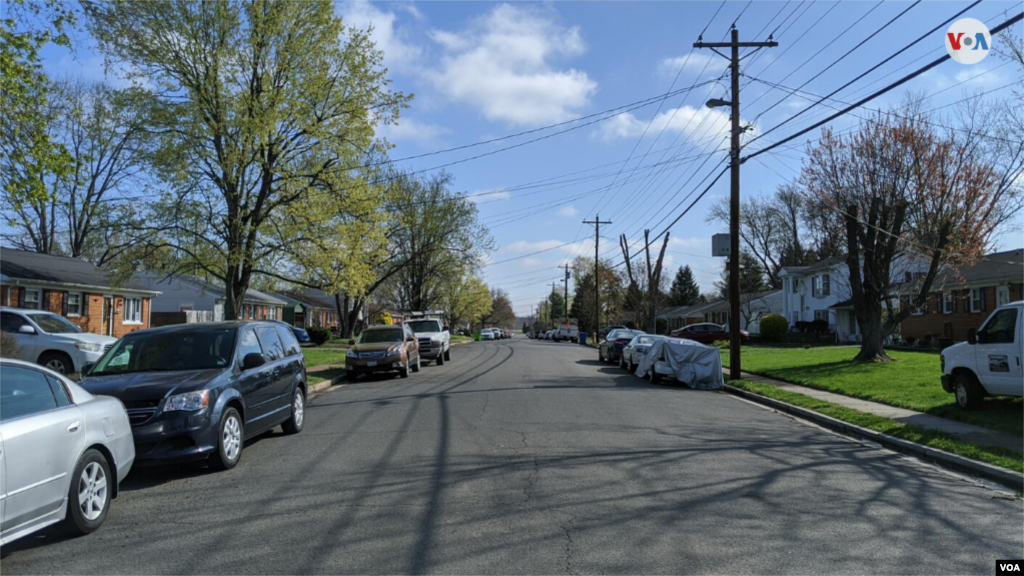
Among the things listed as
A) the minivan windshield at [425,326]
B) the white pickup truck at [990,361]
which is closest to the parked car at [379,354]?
the minivan windshield at [425,326]

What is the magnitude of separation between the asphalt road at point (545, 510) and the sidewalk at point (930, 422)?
166 centimetres

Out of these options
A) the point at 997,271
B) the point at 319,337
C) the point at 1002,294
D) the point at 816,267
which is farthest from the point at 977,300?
the point at 319,337

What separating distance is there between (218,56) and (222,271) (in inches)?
270

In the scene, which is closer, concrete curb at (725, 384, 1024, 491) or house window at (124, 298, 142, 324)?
concrete curb at (725, 384, 1024, 491)

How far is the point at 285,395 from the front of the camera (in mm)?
10023

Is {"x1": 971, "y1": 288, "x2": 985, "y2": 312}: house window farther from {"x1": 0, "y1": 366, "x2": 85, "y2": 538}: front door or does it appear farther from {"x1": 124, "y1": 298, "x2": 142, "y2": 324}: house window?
{"x1": 124, "y1": 298, "x2": 142, "y2": 324}: house window

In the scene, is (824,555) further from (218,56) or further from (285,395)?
(218,56)

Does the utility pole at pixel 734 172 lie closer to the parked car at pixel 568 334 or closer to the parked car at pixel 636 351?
the parked car at pixel 636 351

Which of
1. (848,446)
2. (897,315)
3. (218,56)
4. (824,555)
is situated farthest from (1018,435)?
(218,56)

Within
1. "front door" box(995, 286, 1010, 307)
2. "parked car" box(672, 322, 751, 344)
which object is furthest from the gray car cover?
"parked car" box(672, 322, 751, 344)

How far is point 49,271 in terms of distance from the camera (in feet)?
97.7

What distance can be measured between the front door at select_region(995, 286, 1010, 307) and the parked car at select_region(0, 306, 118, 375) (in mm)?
34546

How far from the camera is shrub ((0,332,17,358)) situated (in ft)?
46.1

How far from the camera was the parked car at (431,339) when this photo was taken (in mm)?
27250
